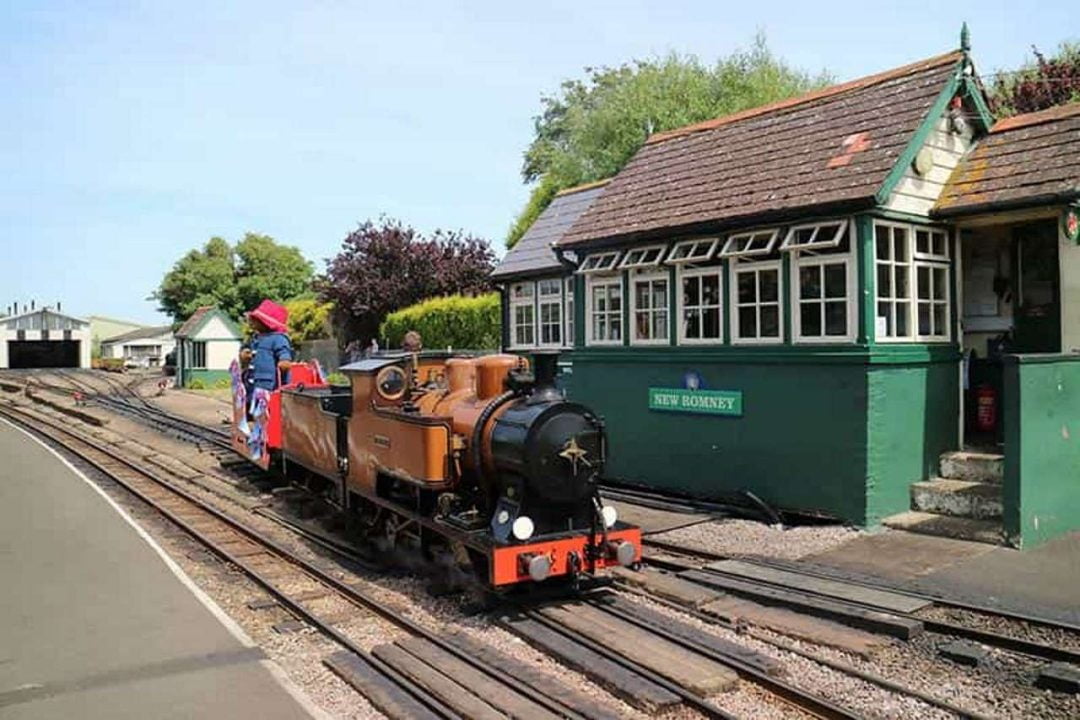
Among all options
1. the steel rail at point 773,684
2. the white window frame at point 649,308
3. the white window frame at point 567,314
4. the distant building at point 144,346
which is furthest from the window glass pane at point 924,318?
the distant building at point 144,346

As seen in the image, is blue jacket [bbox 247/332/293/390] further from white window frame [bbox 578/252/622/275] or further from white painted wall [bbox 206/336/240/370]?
white painted wall [bbox 206/336/240/370]

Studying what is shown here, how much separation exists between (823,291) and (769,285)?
74cm

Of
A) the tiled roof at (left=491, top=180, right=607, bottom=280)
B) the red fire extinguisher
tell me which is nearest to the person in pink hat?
the tiled roof at (left=491, top=180, right=607, bottom=280)

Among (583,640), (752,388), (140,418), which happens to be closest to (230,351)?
(140,418)

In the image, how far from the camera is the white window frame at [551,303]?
1819 cm

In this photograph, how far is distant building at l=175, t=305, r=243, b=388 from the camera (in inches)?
1533

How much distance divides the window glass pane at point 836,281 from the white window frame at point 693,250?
1.50m

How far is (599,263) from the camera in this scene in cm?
1240

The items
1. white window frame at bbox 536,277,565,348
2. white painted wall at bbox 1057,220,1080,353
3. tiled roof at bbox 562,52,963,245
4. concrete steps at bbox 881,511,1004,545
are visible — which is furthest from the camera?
white window frame at bbox 536,277,565,348

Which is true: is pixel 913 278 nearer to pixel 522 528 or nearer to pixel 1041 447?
pixel 1041 447

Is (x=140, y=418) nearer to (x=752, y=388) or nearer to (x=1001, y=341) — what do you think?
(x=752, y=388)

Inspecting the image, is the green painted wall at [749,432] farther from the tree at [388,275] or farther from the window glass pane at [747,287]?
the tree at [388,275]

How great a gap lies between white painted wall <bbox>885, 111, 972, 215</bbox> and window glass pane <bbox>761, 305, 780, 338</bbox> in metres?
1.68

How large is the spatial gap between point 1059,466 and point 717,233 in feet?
14.5
